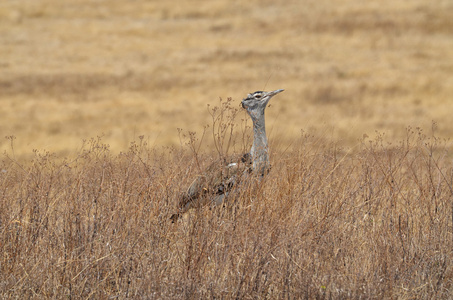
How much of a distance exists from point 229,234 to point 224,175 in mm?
758

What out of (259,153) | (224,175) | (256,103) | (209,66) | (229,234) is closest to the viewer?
(229,234)

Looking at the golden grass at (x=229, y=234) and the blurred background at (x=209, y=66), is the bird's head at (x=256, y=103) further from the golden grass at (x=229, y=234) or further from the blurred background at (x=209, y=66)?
the blurred background at (x=209, y=66)

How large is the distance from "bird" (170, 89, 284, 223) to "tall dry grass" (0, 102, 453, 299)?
0.12m

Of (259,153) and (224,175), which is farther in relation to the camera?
(259,153)

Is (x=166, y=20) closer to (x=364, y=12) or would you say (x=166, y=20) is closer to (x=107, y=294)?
(x=364, y=12)

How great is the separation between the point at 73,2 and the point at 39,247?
123 feet

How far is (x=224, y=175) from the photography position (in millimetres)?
4766

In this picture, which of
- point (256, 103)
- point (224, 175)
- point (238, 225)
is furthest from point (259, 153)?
point (238, 225)

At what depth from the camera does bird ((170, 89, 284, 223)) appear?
461 centimetres

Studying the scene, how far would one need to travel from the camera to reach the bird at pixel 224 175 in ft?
15.1

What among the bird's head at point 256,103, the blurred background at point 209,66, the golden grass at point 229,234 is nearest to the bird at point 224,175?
the golden grass at point 229,234

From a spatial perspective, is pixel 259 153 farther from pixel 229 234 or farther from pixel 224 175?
pixel 229 234

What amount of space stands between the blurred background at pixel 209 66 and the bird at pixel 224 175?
212 inches

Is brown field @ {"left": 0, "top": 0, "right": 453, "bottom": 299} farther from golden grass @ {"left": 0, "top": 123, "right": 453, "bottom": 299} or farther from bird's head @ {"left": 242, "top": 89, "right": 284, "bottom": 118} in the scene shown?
bird's head @ {"left": 242, "top": 89, "right": 284, "bottom": 118}
